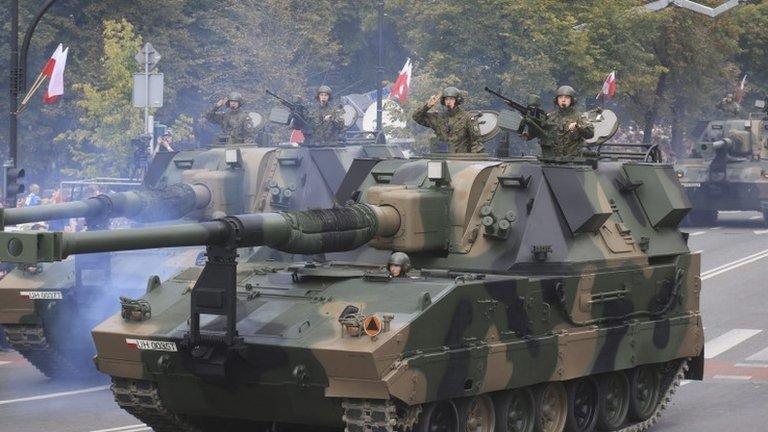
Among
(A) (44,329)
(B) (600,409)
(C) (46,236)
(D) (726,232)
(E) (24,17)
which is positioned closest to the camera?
(C) (46,236)

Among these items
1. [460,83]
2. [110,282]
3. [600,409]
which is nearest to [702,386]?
[600,409]

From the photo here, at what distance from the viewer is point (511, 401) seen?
16.8m

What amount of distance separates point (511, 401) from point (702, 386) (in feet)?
19.5

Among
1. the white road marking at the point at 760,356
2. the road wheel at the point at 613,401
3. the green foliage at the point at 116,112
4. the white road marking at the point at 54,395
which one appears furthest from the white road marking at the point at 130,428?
the green foliage at the point at 116,112

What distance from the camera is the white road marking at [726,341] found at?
977 inches

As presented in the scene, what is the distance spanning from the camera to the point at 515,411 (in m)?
16.9

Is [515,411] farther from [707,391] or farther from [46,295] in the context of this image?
[46,295]

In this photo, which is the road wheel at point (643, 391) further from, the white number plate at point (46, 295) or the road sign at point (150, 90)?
the road sign at point (150, 90)

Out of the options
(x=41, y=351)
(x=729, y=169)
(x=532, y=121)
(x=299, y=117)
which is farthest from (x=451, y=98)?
(x=729, y=169)

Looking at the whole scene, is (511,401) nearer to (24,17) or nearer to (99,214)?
(99,214)

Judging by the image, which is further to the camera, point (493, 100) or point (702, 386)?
point (493, 100)

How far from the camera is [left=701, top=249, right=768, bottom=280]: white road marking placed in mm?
33006

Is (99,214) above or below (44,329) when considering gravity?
above

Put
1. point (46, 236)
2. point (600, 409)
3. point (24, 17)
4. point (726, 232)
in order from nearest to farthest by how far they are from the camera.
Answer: point (46, 236) → point (600, 409) → point (726, 232) → point (24, 17)
